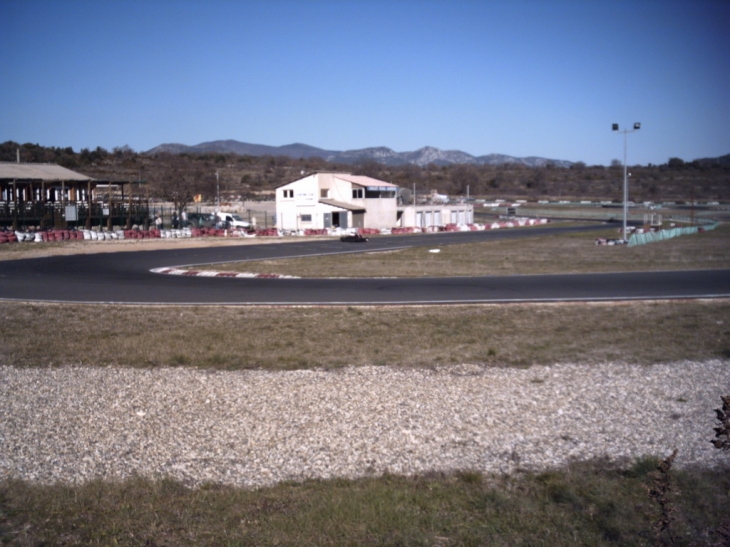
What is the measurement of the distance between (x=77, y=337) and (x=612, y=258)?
27978 mm

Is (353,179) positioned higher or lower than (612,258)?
higher

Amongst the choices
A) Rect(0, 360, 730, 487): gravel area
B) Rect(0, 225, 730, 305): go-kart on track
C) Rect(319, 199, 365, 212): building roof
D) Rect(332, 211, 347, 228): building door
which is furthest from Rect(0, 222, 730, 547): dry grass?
Rect(332, 211, 347, 228): building door

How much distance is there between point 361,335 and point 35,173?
47.5 metres

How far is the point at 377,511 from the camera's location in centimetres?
670

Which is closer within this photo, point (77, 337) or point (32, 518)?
point (32, 518)

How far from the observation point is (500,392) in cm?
1108

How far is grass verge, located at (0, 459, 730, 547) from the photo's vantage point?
614 cm

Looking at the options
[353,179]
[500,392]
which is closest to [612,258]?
[500,392]

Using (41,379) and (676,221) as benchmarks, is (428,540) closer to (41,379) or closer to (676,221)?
(41,379)

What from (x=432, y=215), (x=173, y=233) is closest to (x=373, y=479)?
(x=173, y=233)

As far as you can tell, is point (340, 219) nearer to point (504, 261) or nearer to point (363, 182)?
point (363, 182)

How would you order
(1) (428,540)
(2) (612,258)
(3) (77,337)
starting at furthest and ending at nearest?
(2) (612,258) → (3) (77,337) → (1) (428,540)

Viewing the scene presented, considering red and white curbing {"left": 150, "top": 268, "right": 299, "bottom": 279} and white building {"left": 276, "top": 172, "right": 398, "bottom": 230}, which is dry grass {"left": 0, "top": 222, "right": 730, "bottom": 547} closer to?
red and white curbing {"left": 150, "top": 268, "right": 299, "bottom": 279}

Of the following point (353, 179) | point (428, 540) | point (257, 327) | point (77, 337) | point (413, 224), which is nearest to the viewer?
point (428, 540)
